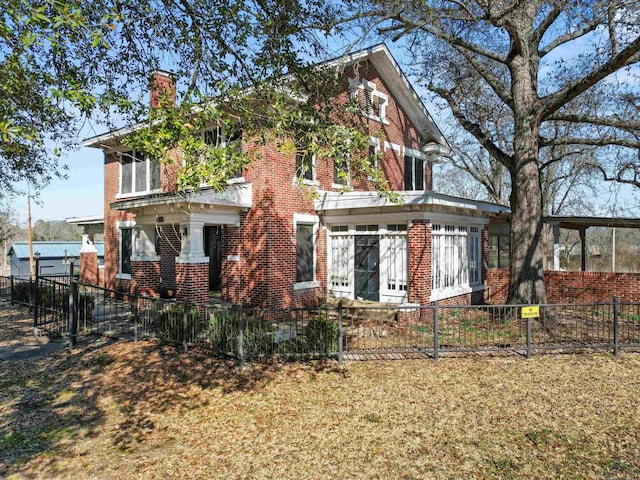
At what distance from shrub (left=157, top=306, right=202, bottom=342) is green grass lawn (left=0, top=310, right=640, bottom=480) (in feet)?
1.39

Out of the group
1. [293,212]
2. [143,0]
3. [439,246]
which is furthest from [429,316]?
[143,0]

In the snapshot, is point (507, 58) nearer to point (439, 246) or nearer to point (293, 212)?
point (439, 246)

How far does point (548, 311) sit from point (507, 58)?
7.60m

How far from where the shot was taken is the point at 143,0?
6.75m

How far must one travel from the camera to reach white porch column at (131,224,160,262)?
14305 millimetres

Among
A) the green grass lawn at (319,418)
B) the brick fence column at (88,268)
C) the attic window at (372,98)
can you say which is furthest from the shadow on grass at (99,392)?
the brick fence column at (88,268)

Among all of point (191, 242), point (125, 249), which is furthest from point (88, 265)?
point (191, 242)

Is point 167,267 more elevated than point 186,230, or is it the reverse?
point 186,230

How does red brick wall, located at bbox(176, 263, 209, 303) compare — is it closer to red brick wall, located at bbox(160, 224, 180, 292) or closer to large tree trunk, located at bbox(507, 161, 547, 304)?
red brick wall, located at bbox(160, 224, 180, 292)

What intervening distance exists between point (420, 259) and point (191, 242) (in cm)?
658

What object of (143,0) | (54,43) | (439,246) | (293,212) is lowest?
(439,246)

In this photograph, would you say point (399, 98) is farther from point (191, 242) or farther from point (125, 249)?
point (125, 249)

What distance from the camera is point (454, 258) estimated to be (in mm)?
14609

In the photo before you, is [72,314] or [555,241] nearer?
[72,314]
